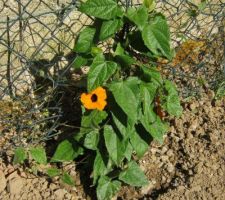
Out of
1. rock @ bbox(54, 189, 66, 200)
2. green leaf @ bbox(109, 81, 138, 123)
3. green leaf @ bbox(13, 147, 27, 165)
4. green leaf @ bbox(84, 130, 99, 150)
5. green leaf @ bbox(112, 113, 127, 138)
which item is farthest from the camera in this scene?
rock @ bbox(54, 189, 66, 200)

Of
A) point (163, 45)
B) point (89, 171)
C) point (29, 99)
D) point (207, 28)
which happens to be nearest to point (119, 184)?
point (89, 171)

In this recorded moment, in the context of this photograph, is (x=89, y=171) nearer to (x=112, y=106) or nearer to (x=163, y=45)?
(x=112, y=106)

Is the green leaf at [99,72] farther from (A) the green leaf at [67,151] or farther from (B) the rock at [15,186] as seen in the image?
(B) the rock at [15,186]

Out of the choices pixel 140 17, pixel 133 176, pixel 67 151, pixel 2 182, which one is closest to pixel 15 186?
pixel 2 182

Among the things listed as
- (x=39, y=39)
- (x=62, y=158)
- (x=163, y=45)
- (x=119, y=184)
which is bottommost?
(x=119, y=184)

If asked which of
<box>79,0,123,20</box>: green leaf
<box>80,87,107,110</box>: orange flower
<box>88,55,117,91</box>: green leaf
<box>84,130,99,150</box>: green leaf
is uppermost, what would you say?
<box>79,0,123,20</box>: green leaf

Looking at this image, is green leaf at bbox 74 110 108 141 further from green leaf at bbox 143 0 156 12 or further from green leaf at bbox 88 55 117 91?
green leaf at bbox 143 0 156 12

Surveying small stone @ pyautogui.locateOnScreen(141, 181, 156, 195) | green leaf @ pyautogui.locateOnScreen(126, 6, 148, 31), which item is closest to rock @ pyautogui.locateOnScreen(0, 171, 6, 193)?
small stone @ pyautogui.locateOnScreen(141, 181, 156, 195)

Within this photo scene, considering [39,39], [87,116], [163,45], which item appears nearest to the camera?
[163,45]
